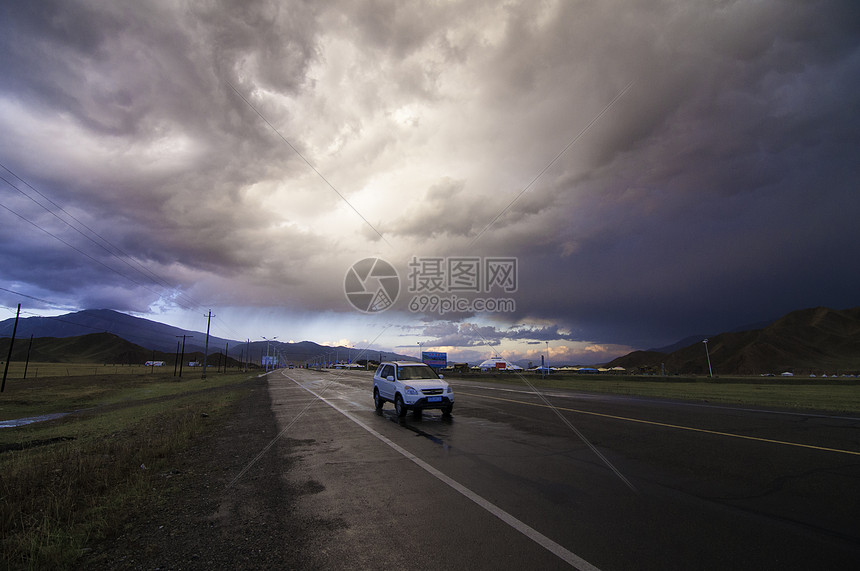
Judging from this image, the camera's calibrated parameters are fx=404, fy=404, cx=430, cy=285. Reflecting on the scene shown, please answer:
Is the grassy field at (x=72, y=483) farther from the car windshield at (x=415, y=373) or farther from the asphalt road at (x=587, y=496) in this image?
the car windshield at (x=415, y=373)

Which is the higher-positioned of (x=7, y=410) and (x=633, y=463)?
(x=633, y=463)

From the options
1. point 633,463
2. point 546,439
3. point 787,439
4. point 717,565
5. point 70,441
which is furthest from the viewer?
point 70,441

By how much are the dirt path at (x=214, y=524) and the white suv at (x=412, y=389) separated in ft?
19.4

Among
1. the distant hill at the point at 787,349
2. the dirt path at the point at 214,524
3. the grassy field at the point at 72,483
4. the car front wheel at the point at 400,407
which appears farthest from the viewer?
the distant hill at the point at 787,349

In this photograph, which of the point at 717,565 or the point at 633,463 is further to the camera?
the point at 633,463

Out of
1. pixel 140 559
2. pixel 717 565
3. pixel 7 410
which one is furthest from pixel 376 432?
pixel 7 410

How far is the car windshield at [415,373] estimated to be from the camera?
1495cm

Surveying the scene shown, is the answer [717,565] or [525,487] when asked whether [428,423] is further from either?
[717,565]

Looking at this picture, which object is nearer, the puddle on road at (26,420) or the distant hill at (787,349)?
the puddle on road at (26,420)

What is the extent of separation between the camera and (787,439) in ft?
28.7

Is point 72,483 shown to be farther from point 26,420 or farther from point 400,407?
point 26,420

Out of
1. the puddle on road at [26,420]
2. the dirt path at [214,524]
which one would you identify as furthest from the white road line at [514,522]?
the puddle on road at [26,420]

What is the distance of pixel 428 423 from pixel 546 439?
4461 millimetres

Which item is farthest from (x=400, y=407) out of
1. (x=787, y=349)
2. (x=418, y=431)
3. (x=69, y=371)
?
(x=787, y=349)
